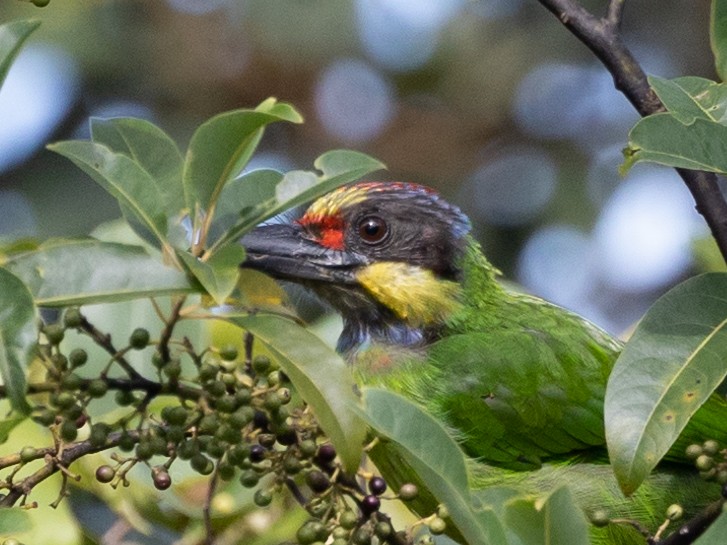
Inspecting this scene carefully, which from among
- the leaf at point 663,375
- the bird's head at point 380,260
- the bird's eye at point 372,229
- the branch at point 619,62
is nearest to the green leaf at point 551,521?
the leaf at point 663,375

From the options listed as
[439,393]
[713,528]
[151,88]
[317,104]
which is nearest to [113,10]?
[151,88]

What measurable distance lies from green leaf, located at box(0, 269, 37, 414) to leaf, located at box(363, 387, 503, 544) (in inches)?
17.1

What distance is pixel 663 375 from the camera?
1.94m

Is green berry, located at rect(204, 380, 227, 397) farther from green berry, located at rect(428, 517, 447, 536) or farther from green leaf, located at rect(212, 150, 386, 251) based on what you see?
green berry, located at rect(428, 517, 447, 536)

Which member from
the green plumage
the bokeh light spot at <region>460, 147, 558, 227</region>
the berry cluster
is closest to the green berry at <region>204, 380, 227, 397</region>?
the berry cluster

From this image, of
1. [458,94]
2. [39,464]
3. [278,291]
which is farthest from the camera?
[458,94]

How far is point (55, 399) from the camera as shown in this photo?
177 cm

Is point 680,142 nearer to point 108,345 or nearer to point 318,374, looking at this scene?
point 318,374

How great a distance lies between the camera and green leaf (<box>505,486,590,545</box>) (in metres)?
1.54

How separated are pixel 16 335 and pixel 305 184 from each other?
553mm

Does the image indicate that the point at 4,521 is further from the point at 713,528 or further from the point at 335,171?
the point at 713,528

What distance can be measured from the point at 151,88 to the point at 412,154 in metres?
1.71

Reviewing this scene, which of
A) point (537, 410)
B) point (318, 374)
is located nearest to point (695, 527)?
point (318, 374)

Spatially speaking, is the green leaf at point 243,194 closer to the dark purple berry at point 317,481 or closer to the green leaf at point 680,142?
the dark purple berry at point 317,481
